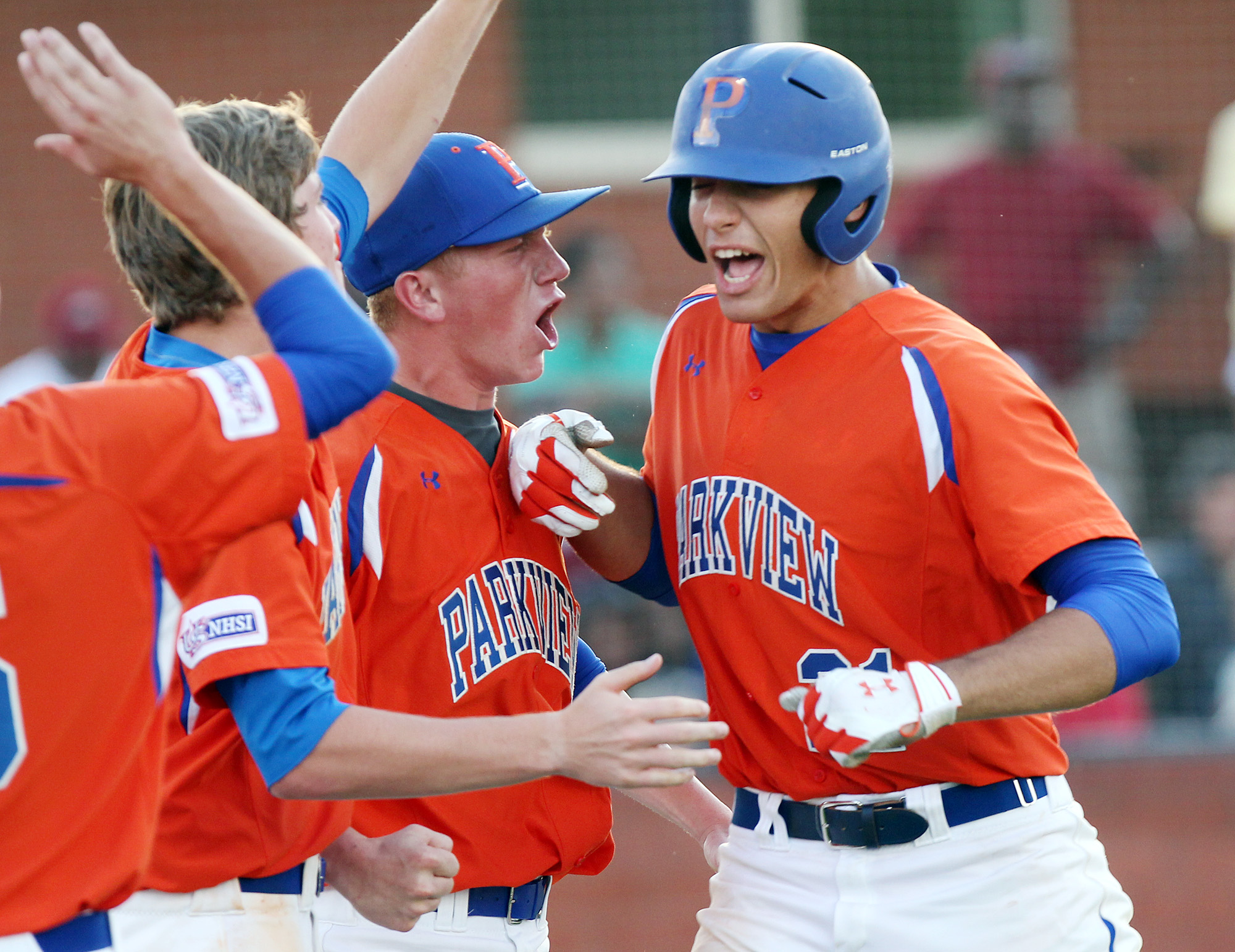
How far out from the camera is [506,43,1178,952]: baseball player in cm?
276

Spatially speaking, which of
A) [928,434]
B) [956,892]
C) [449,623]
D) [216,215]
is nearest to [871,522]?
[928,434]

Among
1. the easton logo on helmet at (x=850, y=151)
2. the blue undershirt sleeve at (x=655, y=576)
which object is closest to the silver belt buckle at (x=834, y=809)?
the blue undershirt sleeve at (x=655, y=576)

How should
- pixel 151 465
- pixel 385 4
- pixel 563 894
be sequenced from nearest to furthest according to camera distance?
pixel 151 465, pixel 563 894, pixel 385 4

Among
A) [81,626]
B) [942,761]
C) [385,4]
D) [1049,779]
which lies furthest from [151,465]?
[385,4]

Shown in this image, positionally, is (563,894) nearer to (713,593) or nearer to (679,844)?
(679,844)

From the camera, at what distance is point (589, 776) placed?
2156mm

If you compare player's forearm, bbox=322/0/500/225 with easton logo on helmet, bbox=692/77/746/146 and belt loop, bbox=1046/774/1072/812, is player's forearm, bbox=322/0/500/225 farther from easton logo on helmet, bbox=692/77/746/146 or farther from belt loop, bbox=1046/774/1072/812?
belt loop, bbox=1046/774/1072/812

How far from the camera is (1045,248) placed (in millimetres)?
7641

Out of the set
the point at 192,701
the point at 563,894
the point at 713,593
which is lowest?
the point at 563,894

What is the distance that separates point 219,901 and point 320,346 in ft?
3.02

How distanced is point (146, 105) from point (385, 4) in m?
7.53

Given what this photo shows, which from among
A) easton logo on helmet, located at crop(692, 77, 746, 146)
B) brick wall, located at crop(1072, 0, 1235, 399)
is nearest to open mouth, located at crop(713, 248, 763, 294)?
easton logo on helmet, located at crop(692, 77, 746, 146)

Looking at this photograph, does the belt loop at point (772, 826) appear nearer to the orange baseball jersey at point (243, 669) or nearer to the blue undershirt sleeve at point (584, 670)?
the blue undershirt sleeve at point (584, 670)

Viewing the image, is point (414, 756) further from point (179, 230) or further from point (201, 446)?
point (179, 230)
